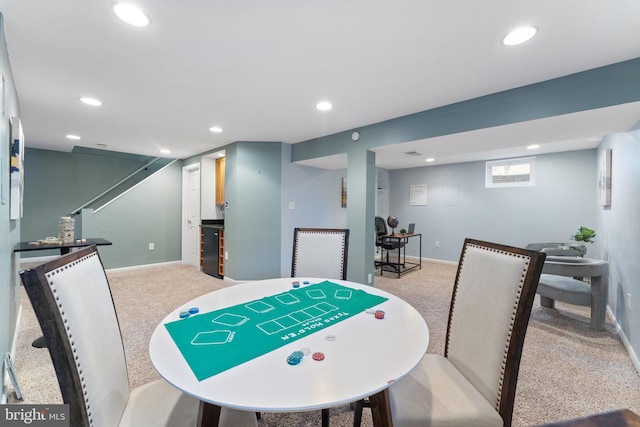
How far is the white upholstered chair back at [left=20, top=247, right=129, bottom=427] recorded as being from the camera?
2.46ft

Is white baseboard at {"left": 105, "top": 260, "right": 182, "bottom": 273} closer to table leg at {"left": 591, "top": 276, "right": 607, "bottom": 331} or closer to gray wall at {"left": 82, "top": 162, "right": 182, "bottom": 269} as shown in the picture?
gray wall at {"left": 82, "top": 162, "right": 182, "bottom": 269}

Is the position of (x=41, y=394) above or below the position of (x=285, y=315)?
below

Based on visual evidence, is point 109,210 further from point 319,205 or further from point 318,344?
point 318,344

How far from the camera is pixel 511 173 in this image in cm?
523

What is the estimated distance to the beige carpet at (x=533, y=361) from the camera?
1.68 metres

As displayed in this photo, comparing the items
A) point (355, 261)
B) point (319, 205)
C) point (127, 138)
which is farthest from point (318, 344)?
point (127, 138)

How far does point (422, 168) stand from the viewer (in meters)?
6.39

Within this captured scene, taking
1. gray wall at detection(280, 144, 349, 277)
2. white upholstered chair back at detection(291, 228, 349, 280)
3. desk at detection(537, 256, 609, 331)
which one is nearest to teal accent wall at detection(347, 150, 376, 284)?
gray wall at detection(280, 144, 349, 277)

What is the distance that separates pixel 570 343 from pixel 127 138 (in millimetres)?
6049

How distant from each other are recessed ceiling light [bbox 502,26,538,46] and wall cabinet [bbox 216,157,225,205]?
4441mm

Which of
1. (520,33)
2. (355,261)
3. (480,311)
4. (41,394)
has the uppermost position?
(520,33)

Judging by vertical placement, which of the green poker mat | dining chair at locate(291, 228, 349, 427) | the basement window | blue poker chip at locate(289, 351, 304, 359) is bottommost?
the green poker mat

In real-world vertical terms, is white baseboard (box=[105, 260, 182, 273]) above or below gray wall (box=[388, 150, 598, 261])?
below

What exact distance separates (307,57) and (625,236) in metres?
3.28
